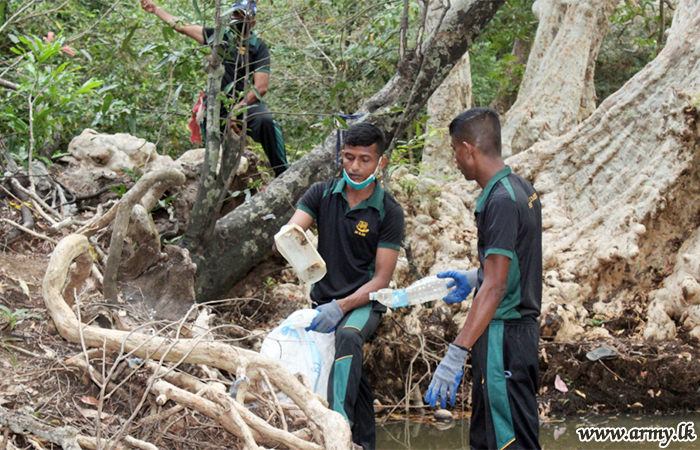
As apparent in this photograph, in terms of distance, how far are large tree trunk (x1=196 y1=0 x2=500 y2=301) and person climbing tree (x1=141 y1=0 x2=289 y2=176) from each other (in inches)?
14.1

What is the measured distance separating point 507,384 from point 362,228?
117cm

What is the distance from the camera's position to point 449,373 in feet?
8.43

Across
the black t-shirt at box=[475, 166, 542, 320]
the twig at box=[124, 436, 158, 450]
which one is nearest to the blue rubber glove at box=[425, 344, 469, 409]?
the black t-shirt at box=[475, 166, 542, 320]

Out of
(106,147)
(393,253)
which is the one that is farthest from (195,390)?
(106,147)

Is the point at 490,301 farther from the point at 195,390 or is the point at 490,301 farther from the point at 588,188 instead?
the point at 588,188

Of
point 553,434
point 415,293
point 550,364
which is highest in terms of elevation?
point 415,293

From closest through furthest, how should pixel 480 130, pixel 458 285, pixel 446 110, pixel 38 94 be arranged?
pixel 480 130, pixel 458 285, pixel 38 94, pixel 446 110

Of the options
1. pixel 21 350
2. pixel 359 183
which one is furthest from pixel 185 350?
pixel 359 183

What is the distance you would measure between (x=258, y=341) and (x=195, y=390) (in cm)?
132

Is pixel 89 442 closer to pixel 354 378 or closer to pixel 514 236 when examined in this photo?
pixel 354 378

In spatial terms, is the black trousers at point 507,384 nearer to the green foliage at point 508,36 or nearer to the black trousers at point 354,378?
the black trousers at point 354,378

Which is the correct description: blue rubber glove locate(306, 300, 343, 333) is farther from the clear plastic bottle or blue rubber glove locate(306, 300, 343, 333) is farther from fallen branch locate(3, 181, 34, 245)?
fallen branch locate(3, 181, 34, 245)

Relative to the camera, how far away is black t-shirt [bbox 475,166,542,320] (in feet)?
8.16

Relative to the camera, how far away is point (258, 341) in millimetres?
4062
